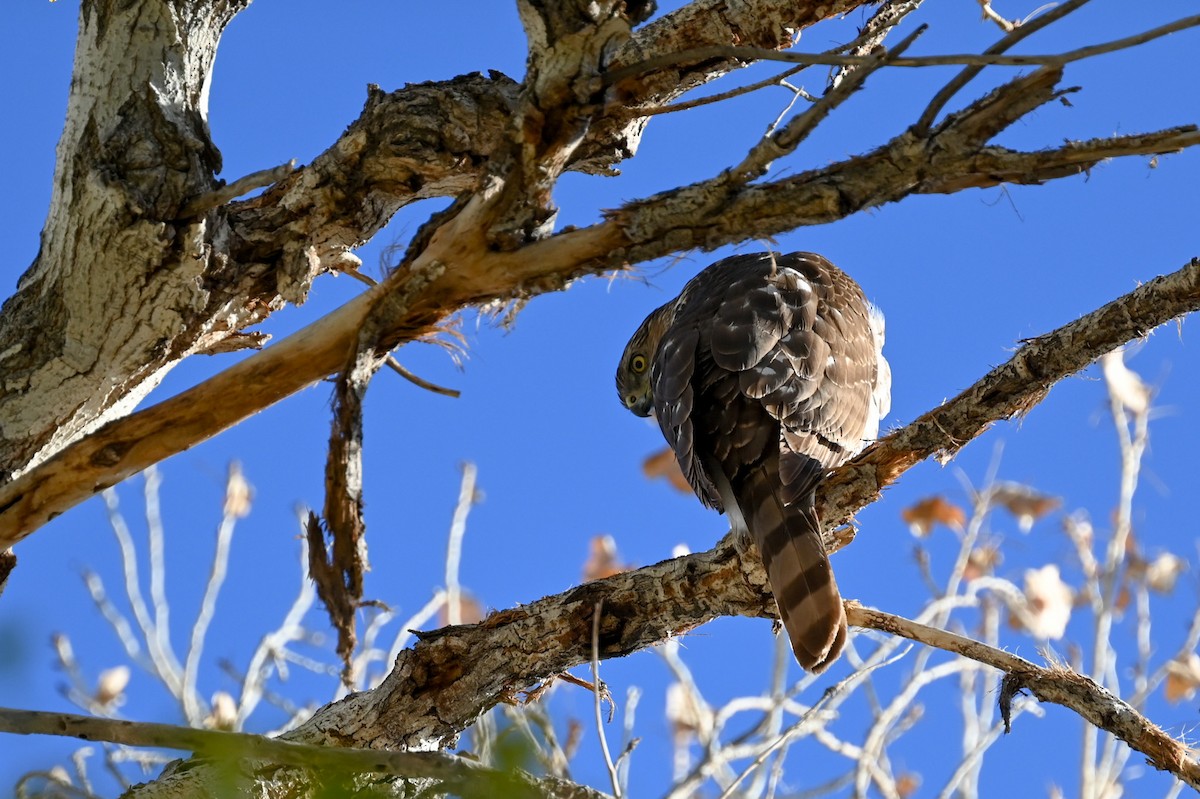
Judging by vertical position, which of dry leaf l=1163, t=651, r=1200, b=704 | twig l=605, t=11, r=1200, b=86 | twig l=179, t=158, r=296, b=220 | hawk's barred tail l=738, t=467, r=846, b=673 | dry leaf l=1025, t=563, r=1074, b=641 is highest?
dry leaf l=1025, t=563, r=1074, b=641

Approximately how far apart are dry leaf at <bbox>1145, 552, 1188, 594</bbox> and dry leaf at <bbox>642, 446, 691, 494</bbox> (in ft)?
10.3

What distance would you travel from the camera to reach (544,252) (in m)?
3.54

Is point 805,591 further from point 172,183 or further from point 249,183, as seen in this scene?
point 172,183

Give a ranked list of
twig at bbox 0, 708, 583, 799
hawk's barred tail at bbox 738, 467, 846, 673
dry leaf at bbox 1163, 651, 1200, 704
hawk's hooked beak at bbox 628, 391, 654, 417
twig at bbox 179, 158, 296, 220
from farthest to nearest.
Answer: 1. dry leaf at bbox 1163, 651, 1200, 704
2. hawk's hooked beak at bbox 628, 391, 654, 417
3. hawk's barred tail at bbox 738, 467, 846, 673
4. twig at bbox 179, 158, 296, 220
5. twig at bbox 0, 708, 583, 799

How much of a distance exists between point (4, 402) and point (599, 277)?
1904 mm

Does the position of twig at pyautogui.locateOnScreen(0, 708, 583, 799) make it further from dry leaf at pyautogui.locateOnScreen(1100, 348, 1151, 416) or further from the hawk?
Answer: dry leaf at pyautogui.locateOnScreen(1100, 348, 1151, 416)

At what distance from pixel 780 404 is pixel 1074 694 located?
4.54 ft

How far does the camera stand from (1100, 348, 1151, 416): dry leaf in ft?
22.8

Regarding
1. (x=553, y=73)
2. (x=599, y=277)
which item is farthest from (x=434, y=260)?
(x=553, y=73)

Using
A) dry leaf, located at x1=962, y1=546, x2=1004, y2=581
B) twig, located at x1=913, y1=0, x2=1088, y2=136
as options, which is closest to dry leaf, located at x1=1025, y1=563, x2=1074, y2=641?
dry leaf, located at x1=962, y1=546, x2=1004, y2=581

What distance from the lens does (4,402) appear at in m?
3.65

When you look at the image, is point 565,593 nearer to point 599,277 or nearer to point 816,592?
point 816,592

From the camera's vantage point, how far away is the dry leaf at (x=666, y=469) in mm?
6148

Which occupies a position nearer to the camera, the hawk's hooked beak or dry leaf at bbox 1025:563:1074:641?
the hawk's hooked beak
